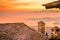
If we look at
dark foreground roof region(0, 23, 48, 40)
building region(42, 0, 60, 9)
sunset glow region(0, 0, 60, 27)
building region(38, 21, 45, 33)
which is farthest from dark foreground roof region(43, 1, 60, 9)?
dark foreground roof region(0, 23, 48, 40)

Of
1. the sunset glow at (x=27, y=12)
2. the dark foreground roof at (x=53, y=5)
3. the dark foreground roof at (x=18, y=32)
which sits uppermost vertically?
the dark foreground roof at (x=53, y=5)

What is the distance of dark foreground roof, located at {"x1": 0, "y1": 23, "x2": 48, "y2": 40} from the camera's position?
5898 mm

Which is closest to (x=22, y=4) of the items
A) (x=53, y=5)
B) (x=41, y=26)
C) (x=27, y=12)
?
(x=27, y=12)

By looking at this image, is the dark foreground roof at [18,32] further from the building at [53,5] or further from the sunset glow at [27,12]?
the building at [53,5]

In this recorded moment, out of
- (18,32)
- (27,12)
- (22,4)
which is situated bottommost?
(18,32)

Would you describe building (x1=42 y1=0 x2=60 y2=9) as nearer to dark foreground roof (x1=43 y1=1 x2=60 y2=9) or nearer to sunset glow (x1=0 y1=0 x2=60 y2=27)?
dark foreground roof (x1=43 y1=1 x2=60 y2=9)

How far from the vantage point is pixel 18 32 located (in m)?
6.02

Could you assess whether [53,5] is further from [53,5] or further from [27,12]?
[27,12]

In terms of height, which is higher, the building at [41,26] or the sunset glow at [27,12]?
the sunset glow at [27,12]

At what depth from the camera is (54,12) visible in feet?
20.7

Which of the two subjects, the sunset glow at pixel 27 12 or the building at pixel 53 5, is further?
the sunset glow at pixel 27 12

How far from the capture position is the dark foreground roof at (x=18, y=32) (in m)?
5.90

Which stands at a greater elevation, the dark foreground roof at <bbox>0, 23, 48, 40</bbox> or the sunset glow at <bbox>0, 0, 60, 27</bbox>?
the sunset glow at <bbox>0, 0, 60, 27</bbox>

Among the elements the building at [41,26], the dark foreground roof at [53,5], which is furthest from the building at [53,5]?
the building at [41,26]
